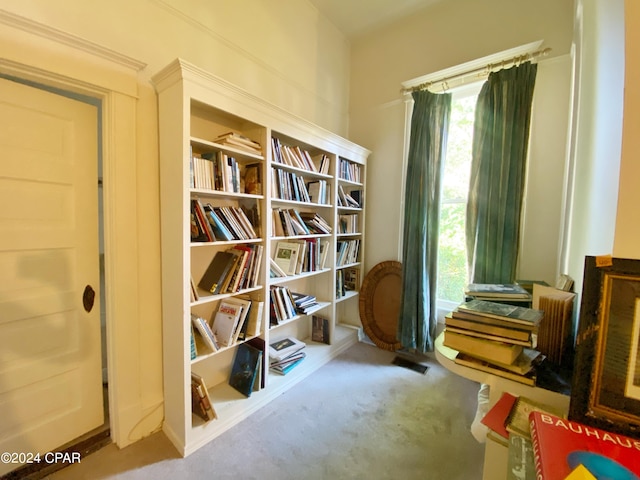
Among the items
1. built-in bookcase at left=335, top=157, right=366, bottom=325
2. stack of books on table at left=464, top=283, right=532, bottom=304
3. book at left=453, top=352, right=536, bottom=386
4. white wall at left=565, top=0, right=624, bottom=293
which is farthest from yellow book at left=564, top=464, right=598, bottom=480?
built-in bookcase at left=335, top=157, right=366, bottom=325

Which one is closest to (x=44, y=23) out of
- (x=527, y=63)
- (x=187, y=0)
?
(x=187, y=0)

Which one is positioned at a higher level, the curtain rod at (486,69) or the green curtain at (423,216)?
the curtain rod at (486,69)

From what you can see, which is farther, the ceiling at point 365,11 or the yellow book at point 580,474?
the ceiling at point 365,11

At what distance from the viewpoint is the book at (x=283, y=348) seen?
220 cm

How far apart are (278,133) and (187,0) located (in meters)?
0.94

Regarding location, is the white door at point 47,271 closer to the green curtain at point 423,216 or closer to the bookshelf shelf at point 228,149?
the bookshelf shelf at point 228,149

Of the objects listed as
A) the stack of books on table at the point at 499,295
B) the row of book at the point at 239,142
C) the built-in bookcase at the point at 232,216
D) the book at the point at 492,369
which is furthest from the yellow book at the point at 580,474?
the row of book at the point at 239,142

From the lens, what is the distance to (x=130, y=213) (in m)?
1.51

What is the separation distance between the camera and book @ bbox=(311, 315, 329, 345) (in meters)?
2.65

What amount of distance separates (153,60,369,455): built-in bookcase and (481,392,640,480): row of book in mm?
1486

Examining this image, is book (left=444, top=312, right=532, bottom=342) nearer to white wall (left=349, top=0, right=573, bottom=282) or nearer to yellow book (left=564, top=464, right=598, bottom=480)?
yellow book (left=564, top=464, right=598, bottom=480)

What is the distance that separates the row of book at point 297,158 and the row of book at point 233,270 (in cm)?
70

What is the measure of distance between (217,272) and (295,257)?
66 centimetres

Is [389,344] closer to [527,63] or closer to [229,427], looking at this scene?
[229,427]
